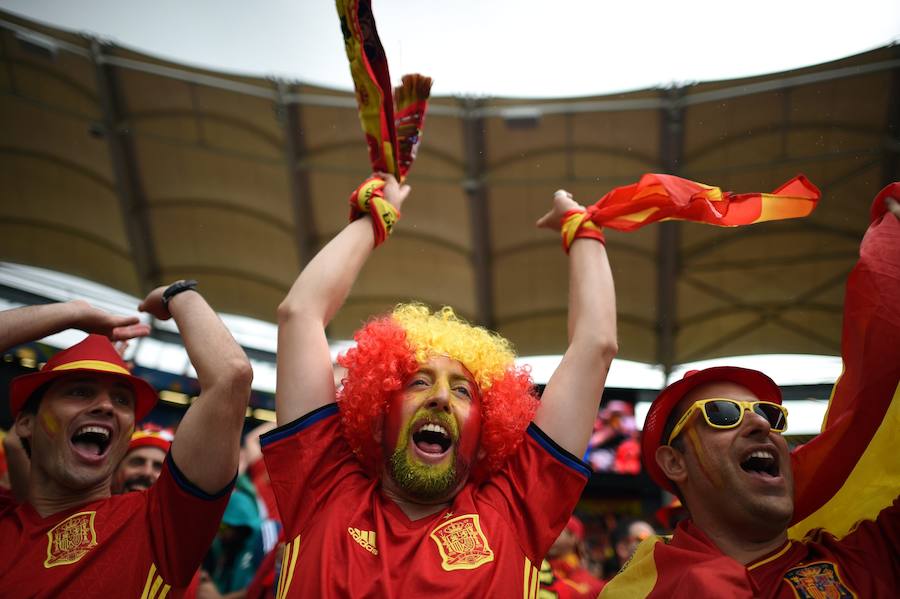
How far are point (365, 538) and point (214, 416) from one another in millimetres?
596

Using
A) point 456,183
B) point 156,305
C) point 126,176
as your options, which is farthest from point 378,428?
point 126,176

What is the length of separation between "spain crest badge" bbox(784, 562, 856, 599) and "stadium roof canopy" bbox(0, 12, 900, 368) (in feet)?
25.3

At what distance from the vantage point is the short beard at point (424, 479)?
2346 mm

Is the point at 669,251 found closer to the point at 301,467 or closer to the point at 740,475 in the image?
the point at 740,475

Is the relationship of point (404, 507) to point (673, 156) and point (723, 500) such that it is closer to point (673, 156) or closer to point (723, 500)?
point (723, 500)

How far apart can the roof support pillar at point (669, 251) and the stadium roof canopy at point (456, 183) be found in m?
0.03

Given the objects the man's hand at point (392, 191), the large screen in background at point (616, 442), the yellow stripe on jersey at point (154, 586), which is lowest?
the large screen in background at point (616, 442)

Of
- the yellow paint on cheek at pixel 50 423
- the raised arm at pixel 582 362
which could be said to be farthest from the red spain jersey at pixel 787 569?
the yellow paint on cheek at pixel 50 423

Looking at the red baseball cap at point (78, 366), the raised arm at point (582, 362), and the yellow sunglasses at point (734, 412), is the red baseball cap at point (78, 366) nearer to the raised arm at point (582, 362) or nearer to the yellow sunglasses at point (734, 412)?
the raised arm at point (582, 362)

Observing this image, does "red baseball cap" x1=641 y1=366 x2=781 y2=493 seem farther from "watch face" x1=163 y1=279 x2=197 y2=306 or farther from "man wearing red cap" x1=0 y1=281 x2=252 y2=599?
"watch face" x1=163 y1=279 x2=197 y2=306

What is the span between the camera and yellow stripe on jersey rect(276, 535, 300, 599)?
7.08ft

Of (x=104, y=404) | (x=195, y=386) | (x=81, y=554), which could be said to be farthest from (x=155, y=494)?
(x=195, y=386)

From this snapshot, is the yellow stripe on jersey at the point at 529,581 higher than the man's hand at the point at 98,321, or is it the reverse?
the man's hand at the point at 98,321

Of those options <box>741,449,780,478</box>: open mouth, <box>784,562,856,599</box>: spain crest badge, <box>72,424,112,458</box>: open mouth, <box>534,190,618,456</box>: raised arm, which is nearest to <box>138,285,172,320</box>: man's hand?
<box>72,424,112,458</box>: open mouth
